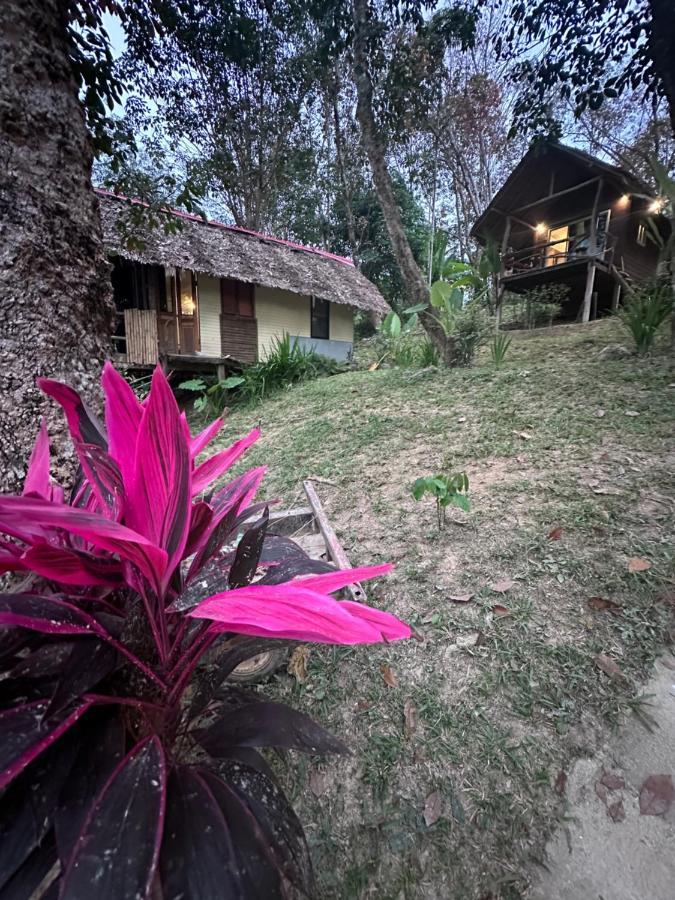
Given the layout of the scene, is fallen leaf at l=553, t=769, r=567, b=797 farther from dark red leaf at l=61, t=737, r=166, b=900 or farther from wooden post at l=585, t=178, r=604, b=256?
wooden post at l=585, t=178, r=604, b=256

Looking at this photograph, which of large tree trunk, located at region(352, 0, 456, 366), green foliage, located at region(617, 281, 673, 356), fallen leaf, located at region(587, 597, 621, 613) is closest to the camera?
fallen leaf, located at region(587, 597, 621, 613)

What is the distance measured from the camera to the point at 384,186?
18.0ft

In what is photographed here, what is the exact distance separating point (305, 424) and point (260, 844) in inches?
151

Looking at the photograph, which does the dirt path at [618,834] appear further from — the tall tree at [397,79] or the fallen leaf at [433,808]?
the tall tree at [397,79]

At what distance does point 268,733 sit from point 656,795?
1.01 m

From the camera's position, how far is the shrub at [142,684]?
1.39 feet

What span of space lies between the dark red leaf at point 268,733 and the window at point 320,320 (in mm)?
10068

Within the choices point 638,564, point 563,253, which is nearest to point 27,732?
point 638,564

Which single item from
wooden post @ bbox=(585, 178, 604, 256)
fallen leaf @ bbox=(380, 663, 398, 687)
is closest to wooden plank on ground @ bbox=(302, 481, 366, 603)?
fallen leaf @ bbox=(380, 663, 398, 687)

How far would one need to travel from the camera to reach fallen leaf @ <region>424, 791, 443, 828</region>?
3.14 ft

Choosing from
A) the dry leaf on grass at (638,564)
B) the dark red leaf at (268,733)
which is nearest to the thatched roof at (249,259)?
the dry leaf on grass at (638,564)

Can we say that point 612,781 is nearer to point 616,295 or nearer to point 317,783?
point 317,783

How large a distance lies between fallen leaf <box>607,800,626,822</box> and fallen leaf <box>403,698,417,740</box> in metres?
0.47

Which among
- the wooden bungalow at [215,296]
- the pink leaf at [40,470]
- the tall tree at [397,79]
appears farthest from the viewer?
the wooden bungalow at [215,296]
